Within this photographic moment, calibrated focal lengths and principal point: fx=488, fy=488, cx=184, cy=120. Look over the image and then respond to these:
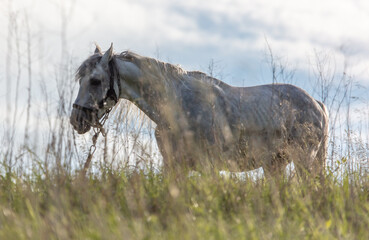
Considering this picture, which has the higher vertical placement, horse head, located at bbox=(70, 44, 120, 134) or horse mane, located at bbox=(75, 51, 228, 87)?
horse mane, located at bbox=(75, 51, 228, 87)

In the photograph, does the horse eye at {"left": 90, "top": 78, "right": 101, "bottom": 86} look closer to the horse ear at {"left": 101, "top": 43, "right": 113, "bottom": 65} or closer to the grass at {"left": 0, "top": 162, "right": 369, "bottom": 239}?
the horse ear at {"left": 101, "top": 43, "right": 113, "bottom": 65}

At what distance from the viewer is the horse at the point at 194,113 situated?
5281 mm

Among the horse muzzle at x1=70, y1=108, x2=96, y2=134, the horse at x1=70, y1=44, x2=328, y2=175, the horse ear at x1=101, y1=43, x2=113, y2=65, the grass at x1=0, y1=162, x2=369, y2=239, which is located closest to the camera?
the grass at x1=0, y1=162, x2=369, y2=239

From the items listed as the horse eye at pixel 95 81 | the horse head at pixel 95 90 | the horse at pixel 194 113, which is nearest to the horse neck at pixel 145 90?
the horse at pixel 194 113

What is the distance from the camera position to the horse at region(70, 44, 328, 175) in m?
5.28

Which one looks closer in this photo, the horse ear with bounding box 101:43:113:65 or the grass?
the grass

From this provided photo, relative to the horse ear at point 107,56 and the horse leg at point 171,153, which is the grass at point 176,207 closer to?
the horse leg at point 171,153

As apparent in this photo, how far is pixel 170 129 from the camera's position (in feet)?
18.1

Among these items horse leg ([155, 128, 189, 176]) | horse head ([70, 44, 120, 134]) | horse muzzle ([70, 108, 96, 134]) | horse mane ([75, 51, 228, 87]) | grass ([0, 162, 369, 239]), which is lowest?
grass ([0, 162, 369, 239])

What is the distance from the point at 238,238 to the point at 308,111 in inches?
160

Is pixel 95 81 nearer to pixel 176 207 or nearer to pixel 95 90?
pixel 95 90

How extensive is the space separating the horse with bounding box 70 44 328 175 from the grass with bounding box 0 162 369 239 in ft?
2.18

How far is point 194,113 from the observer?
5656 mm

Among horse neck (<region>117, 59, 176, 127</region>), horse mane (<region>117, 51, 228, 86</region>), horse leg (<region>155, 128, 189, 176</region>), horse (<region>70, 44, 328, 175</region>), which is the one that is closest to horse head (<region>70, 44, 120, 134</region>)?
horse (<region>70, 44, 328, 175</region>)
